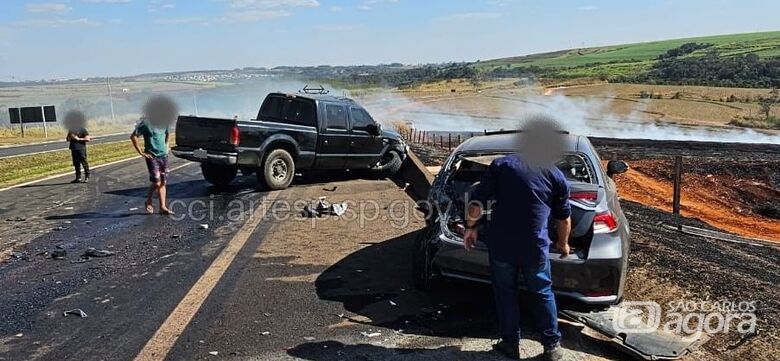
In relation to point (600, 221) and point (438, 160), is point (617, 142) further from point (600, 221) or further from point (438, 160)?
point (600, 221)

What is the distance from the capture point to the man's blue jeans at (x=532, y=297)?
445 centimetres

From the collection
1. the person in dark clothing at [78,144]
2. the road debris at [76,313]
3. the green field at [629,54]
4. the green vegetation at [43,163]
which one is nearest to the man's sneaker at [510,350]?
the road debris at [76,313]

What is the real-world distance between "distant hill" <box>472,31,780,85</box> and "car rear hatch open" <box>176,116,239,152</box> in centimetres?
7975

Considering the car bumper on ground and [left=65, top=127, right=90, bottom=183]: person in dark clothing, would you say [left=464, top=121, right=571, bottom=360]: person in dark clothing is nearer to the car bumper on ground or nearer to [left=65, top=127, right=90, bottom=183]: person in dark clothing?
the car bumper on ground

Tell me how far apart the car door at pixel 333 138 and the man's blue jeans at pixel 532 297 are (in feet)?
29.7

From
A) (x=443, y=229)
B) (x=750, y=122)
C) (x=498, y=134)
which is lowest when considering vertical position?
(x=750, y=122)

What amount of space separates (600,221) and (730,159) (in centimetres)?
2217

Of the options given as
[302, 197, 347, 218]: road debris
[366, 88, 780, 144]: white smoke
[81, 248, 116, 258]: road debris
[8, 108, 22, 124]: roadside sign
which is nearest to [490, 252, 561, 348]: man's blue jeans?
[81, 248, 116, 258]: road debris

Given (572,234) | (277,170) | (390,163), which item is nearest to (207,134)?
(277,170)

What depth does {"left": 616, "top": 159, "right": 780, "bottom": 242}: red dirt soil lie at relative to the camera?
16.1 metres

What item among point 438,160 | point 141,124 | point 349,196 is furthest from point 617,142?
point 141,124

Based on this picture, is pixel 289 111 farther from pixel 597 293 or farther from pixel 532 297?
pixel 532 297

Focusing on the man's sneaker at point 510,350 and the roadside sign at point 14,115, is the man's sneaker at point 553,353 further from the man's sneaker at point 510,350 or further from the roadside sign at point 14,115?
the roadside sign at point 14,115

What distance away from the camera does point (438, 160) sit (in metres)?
17.1
